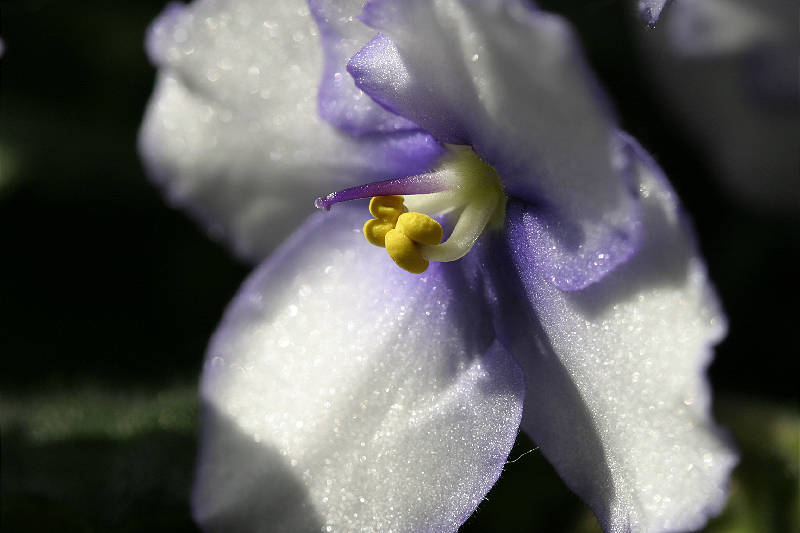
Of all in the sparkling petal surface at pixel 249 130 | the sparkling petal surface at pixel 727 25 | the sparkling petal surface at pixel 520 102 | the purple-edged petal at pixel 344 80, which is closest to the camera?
the sparkling petal surface at pixel 520 102

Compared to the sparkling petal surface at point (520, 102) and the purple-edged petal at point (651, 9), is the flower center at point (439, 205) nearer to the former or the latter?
the sparkling petal surface at point (520, 102)

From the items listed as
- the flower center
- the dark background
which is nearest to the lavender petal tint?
the flower center

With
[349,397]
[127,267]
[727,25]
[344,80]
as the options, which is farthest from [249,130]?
[727,25]

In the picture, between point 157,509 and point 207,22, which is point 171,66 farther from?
point 157,509

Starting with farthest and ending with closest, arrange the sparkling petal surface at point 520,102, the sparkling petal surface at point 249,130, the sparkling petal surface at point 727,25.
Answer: the sparkling petal surface at point 727,25, the sparkling petal surface at point 249,130, the sparkling petal surface at point 520,102

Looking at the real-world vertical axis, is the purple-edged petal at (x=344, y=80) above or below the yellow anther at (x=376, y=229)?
above

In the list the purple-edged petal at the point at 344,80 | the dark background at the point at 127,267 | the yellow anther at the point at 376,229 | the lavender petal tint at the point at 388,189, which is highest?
the purple-edged petal at the point at 344,80

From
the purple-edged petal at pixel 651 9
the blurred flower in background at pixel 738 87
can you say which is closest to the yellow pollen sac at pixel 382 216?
the purple-edged petal at pixel 651 9
